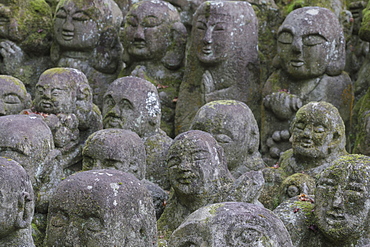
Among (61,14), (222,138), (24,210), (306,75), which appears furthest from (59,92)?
(24,210)

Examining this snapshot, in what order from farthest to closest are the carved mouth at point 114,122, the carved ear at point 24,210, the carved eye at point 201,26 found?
the carved eye at point 201,26 → the carved mouth at point 114,122 → the carved ear at point 24,210

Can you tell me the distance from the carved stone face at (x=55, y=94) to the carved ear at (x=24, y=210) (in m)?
5.36

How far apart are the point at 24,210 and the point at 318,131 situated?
5623 mm

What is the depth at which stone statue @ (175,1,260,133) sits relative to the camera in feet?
56.2

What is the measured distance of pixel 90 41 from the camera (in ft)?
60.7

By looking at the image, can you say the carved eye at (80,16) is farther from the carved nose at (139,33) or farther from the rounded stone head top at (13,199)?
the rounded stone head top at (13,199)

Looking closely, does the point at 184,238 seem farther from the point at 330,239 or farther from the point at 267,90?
the point at 267,90

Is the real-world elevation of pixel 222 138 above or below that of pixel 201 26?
below

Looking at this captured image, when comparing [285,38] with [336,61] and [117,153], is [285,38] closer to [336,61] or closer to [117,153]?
[336,61]

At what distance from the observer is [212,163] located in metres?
11.8

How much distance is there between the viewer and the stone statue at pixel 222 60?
17.1 meters

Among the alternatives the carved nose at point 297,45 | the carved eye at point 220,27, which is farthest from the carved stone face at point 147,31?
the carved nose at point 297,45

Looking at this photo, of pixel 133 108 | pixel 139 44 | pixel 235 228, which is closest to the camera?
pixel 235 228

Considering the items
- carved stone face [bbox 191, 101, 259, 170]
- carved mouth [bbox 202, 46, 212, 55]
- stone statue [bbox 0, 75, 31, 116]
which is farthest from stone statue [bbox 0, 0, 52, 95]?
carved stone face [bbox 191, 101, 259, 170]
